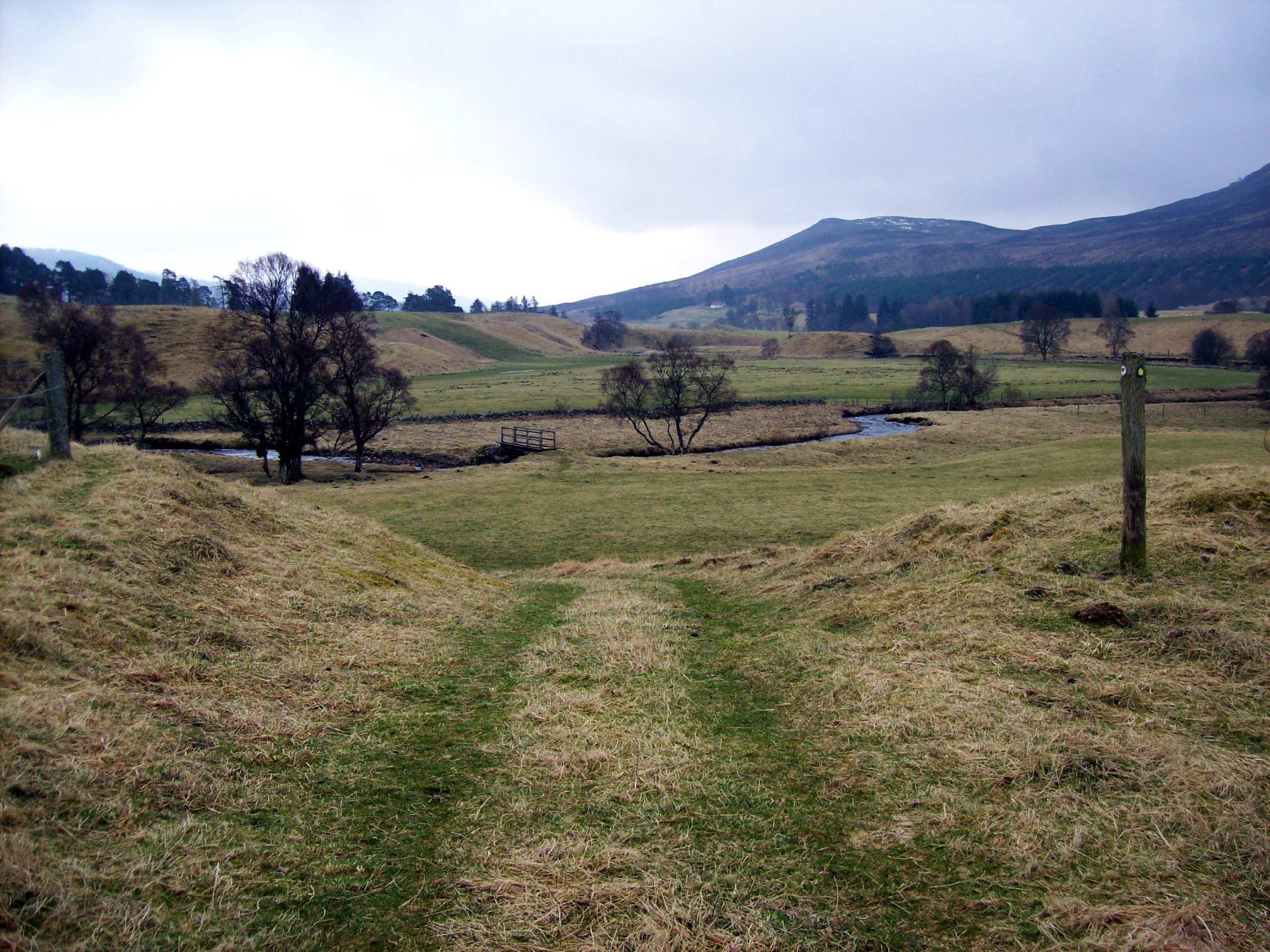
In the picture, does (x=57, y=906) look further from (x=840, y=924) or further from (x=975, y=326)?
(x=975, y=326)

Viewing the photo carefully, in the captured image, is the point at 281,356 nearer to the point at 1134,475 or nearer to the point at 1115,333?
the point at 1134,475

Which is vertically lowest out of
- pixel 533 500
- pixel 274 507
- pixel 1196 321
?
pixel 533 500

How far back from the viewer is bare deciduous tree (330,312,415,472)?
47.2 metres

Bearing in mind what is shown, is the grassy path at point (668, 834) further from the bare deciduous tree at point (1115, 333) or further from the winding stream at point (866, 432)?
the bare deciduous tree at point (1115, 333)

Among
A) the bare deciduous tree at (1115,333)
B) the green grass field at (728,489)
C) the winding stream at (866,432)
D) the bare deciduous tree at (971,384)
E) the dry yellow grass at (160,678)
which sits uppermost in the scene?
the bare deciduous tree at (1115,333)

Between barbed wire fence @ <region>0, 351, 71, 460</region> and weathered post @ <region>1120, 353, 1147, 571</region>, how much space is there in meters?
15.3

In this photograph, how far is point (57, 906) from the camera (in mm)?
3898

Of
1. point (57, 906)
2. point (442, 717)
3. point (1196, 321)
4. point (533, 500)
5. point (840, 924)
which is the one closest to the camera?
point (57, 906)

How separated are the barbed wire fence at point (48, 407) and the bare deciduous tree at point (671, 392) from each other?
146 ft

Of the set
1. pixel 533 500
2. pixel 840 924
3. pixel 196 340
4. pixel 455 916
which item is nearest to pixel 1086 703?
pixel 840 924

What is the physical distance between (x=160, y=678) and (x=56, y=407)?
25.0ft

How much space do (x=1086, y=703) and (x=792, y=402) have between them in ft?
245

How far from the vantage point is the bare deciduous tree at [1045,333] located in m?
132

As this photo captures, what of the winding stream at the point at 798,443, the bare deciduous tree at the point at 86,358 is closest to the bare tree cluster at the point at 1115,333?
the winding stream at the point at 798,443
